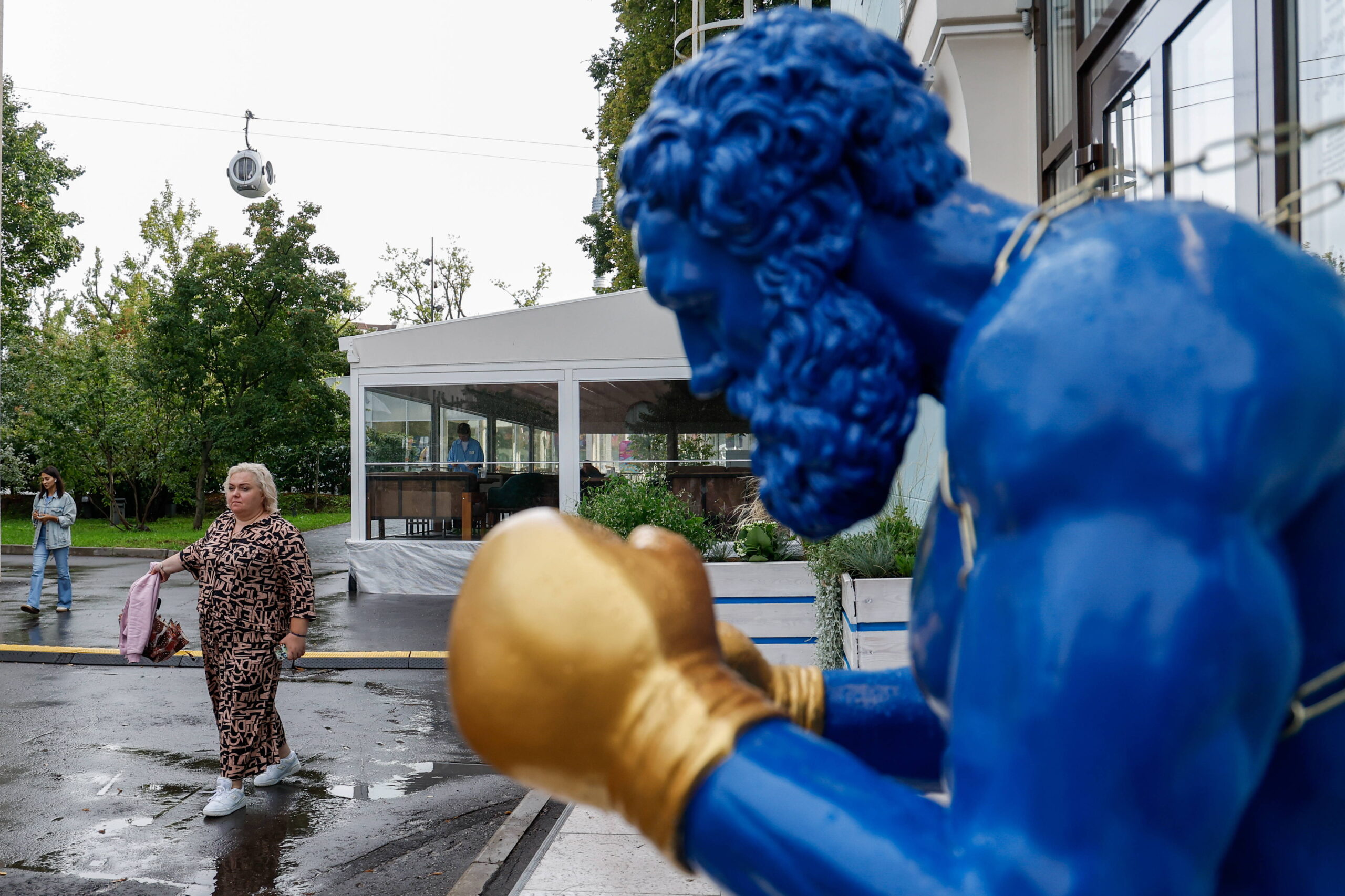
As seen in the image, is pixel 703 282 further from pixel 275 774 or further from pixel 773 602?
pixel 773 602

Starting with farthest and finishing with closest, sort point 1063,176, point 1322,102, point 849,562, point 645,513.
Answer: point 645,513 → point 849,562 → point 1063,176 → point 1322,102

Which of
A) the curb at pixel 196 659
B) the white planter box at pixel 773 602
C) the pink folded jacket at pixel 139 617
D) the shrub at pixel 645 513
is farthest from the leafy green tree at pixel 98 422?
the white planter box at pixel 773 602

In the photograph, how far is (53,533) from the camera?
1296 cm

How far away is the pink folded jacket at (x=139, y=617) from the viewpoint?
6.07 meters

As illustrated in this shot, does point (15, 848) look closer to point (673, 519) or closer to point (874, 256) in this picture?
point (673, 519)

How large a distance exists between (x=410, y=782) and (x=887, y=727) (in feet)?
18.3

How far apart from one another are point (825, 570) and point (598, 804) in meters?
5.26

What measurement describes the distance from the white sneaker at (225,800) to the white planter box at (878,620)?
3379 mm

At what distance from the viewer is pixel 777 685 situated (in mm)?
1242

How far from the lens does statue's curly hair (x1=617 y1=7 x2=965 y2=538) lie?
91 cm

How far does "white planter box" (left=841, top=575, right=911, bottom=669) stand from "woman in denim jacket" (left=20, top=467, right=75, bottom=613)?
1095 cm

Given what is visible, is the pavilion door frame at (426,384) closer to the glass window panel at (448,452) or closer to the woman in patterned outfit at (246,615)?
the glass window panel at (448,452)

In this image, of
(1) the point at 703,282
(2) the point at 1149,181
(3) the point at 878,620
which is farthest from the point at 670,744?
(3) the point at 878,620

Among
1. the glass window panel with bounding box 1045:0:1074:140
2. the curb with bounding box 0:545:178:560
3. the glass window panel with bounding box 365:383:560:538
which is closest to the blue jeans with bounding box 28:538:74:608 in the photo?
the glass window panel with bounding box 365:383:560:538
